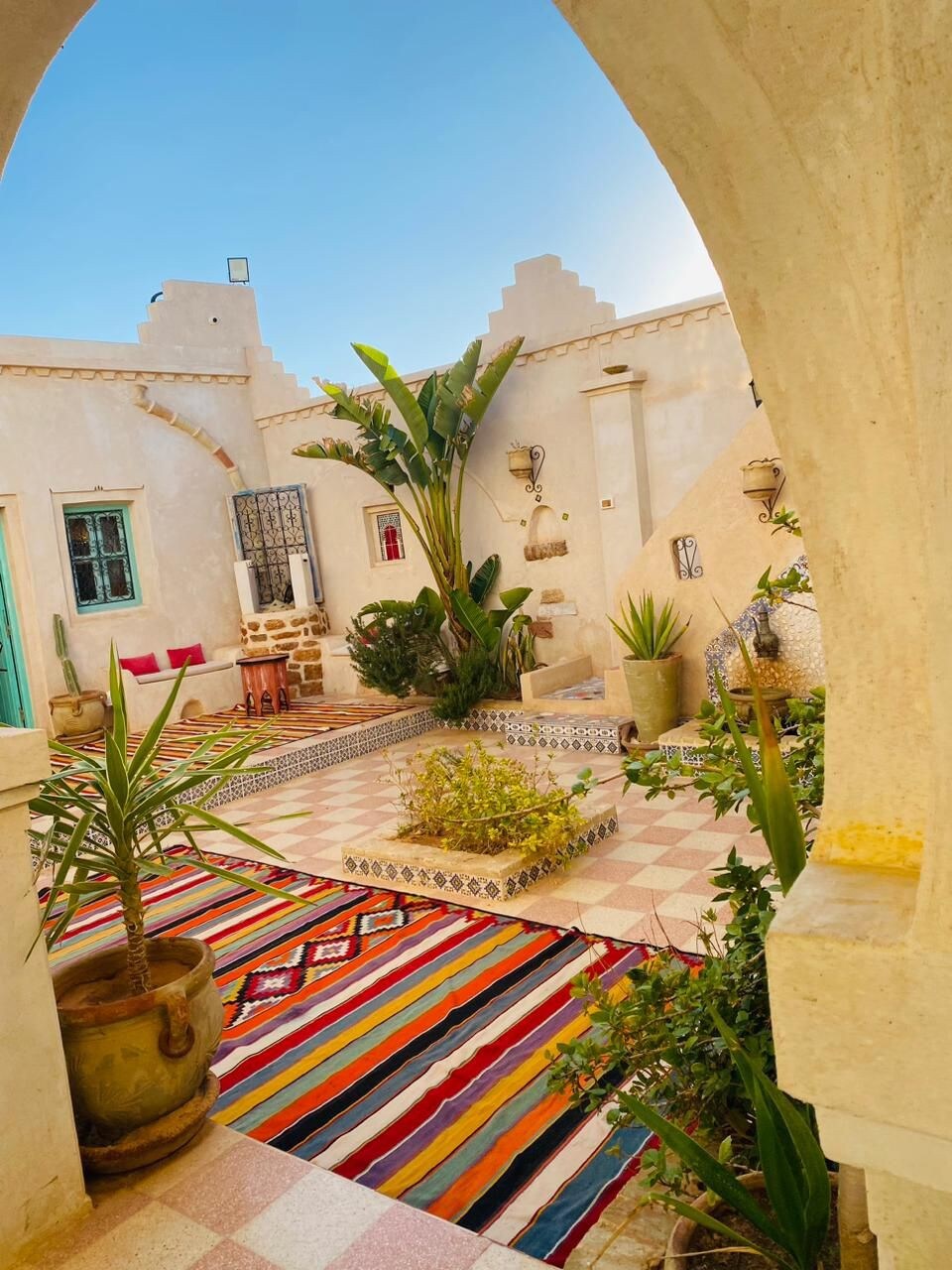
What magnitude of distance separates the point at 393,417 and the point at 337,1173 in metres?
8.70

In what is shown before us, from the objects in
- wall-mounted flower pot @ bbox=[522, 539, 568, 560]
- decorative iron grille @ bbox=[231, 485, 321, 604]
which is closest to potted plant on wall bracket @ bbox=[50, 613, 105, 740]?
decorative iron grille @ bbox=[231, 485, 321, 604]

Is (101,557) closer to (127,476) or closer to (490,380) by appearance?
(127,476)

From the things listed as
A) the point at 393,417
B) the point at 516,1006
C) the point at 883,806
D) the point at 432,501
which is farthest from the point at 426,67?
the point at 883,806

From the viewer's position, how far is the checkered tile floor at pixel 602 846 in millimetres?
4348

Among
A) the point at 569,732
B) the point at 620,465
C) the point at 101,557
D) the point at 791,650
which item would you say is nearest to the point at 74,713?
the point at 101,557

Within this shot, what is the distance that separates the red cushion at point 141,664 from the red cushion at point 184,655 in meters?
0.19

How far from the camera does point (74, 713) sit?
932 cm

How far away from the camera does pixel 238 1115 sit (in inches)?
122

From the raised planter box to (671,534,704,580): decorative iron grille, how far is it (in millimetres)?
2790

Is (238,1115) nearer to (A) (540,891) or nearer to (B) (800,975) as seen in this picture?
(A) (540,891)

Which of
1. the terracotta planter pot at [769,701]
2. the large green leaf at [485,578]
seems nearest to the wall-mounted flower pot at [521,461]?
the large green leaf at [485,578]

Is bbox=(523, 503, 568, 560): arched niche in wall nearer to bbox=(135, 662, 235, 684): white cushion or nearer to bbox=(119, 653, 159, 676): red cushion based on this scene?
bbox=(135, 662, 235, 684): white cushion

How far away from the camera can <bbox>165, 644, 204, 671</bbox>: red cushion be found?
1045 cm

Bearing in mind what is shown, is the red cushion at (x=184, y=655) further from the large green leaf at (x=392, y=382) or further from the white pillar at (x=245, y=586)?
the large green leaf at (x=392, y=382)
